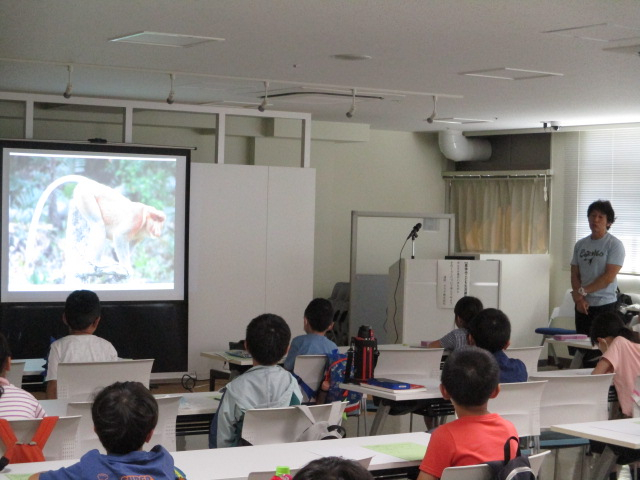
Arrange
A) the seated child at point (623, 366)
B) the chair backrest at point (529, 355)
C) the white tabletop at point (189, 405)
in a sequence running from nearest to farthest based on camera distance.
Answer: the white tabletop at point (189, 405), the seated child at point (623, 366), the chair backrest at point (529, 355)

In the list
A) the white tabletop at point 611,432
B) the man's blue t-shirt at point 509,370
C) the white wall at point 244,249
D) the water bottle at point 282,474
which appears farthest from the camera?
the white wall at point 244,249

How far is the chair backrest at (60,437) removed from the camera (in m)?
3.31

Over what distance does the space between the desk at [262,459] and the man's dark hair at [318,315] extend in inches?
79.1

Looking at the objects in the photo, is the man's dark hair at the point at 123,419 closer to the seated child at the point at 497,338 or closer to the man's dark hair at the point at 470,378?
the man's dark hair at the point at 470,378

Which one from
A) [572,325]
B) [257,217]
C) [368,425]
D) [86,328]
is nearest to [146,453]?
A: [86,328]

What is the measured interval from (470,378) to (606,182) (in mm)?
8861

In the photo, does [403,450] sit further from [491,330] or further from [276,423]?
[491,330]

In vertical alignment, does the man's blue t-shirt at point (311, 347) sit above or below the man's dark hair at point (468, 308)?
below

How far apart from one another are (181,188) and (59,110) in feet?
6.88

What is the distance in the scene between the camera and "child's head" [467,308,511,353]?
16.0 ft

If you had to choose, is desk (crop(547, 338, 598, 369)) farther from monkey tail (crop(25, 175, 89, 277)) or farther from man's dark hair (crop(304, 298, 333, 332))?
monkey tail (crop(25, 175, 89, 277))

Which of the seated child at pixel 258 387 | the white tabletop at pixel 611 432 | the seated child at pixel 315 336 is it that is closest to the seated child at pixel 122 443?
the seated child at pixel 258 387

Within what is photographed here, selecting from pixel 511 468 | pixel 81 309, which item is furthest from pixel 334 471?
pixel 81 309

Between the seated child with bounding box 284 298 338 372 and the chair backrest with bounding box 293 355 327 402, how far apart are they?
0.13 metres
